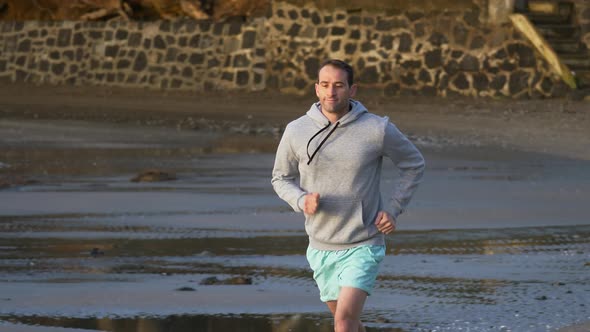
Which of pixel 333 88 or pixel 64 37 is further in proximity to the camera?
pixel 64 37

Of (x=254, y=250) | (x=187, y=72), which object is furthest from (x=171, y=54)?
(x=254, y=250)

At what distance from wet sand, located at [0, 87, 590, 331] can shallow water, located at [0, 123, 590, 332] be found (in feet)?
0.05

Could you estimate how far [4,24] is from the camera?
31.1 m

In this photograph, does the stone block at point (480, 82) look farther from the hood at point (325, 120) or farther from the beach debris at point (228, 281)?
the hood at point (325, 120)

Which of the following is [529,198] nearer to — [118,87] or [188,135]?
[188,135]

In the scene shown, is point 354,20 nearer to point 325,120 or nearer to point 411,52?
point 411,52

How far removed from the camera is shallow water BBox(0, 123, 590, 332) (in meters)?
7.20

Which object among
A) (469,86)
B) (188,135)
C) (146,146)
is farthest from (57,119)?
(469,86)

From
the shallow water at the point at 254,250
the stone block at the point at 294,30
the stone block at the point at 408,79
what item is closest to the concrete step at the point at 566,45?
the stone block at the point at 408,79

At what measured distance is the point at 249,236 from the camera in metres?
Answer: 10.0

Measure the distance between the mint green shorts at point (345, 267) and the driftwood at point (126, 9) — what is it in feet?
72.0

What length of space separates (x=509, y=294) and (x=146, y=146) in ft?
33.1

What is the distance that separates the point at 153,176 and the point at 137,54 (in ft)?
50.5

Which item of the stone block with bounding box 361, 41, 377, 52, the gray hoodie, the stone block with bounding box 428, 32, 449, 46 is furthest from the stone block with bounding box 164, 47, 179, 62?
the gray hoodie
